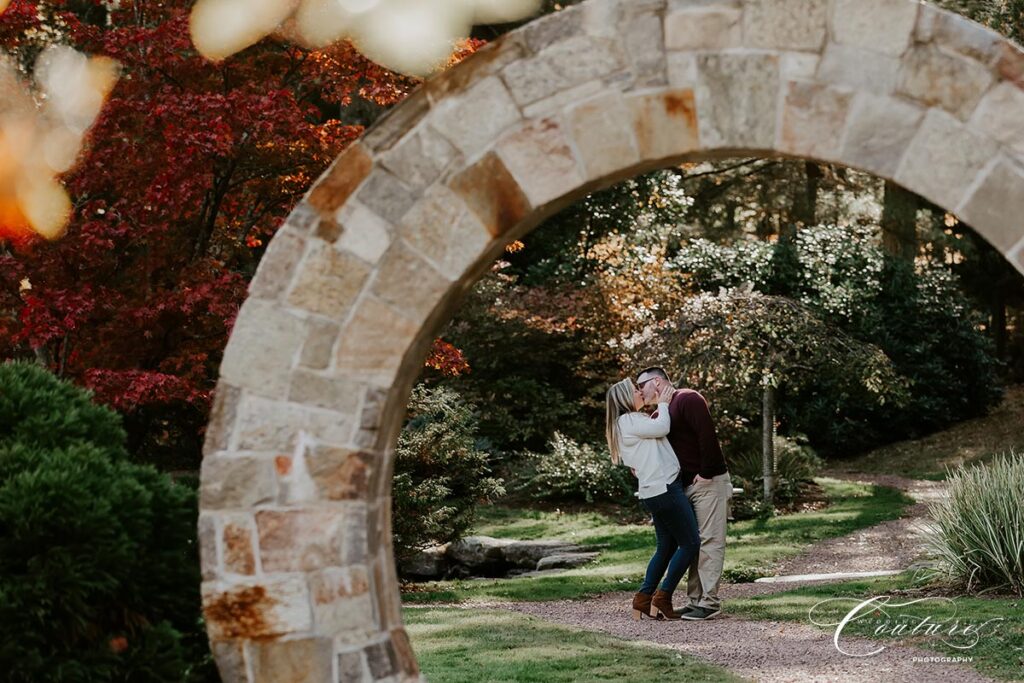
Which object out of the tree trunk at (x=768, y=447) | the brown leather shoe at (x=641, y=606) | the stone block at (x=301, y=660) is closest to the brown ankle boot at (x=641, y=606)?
the brown leather shoe at (x=641, y=606)

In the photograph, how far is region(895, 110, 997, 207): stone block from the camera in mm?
3713

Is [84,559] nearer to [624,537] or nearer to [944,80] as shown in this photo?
[944,80]

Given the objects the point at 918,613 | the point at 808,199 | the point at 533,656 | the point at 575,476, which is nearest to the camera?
the point at 533,656

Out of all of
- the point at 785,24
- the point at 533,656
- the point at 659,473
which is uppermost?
the point at 785,24

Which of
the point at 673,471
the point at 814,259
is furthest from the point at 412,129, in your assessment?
the point at 814,259

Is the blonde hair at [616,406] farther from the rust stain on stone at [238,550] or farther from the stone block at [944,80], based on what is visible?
the stone block at [944,80]

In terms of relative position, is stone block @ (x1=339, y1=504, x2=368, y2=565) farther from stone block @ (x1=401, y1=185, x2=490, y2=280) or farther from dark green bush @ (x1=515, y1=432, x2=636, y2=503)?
dark green bush @ (x1=515, y1=432, x2=636, y2=503)

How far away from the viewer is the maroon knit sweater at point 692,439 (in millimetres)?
7879

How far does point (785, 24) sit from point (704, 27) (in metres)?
0.27

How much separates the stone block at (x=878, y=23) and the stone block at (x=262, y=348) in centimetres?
212

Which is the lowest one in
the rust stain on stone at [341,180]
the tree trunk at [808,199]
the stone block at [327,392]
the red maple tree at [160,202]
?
the stone block at [327,392]

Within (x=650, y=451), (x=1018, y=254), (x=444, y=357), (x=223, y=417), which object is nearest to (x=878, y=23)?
(x=1018, y=254)

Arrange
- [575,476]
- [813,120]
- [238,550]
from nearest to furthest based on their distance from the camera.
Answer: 1. [813,120]
2. [238,550]
3. [575,476]

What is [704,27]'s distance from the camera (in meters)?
3.85
